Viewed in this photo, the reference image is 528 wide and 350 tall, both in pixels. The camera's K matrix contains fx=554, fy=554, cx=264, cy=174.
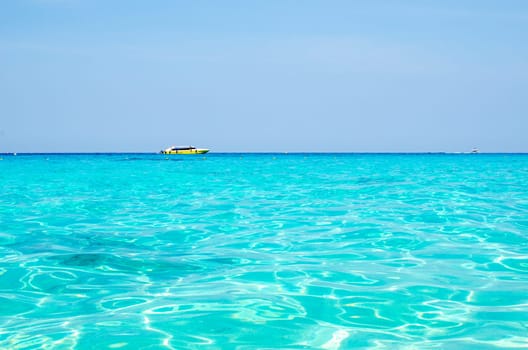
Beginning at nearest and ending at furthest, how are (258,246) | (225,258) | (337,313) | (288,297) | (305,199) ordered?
(337,313)
(288,297)
(225,258)
(258,246)
(305,199)

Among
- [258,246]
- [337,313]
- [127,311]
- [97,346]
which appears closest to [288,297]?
[337,313]

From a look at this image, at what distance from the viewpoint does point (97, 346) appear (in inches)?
148

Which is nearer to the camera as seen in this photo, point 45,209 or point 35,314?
point 35,314

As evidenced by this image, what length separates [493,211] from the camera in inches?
456

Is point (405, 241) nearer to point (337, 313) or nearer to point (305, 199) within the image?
point (337, 313)

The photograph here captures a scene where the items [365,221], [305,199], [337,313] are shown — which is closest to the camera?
[337,313]

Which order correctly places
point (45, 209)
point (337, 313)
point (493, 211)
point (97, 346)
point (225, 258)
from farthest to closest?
point (45, 209)
point (493, 211)
point (225, 258)
point (337, 313)
point (97, 346)

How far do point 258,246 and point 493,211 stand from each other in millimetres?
6329

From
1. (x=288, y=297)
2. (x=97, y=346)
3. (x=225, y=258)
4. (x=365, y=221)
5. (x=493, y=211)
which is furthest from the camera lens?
(x=493, y=211)

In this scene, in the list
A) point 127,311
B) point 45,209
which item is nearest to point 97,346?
point 127,311

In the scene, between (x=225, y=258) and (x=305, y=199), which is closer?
(x=225, y=258)

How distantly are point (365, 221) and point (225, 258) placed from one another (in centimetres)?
389

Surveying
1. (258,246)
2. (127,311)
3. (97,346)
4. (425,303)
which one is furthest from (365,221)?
(97,346)

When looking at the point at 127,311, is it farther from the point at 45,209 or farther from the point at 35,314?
the point at 45,209
